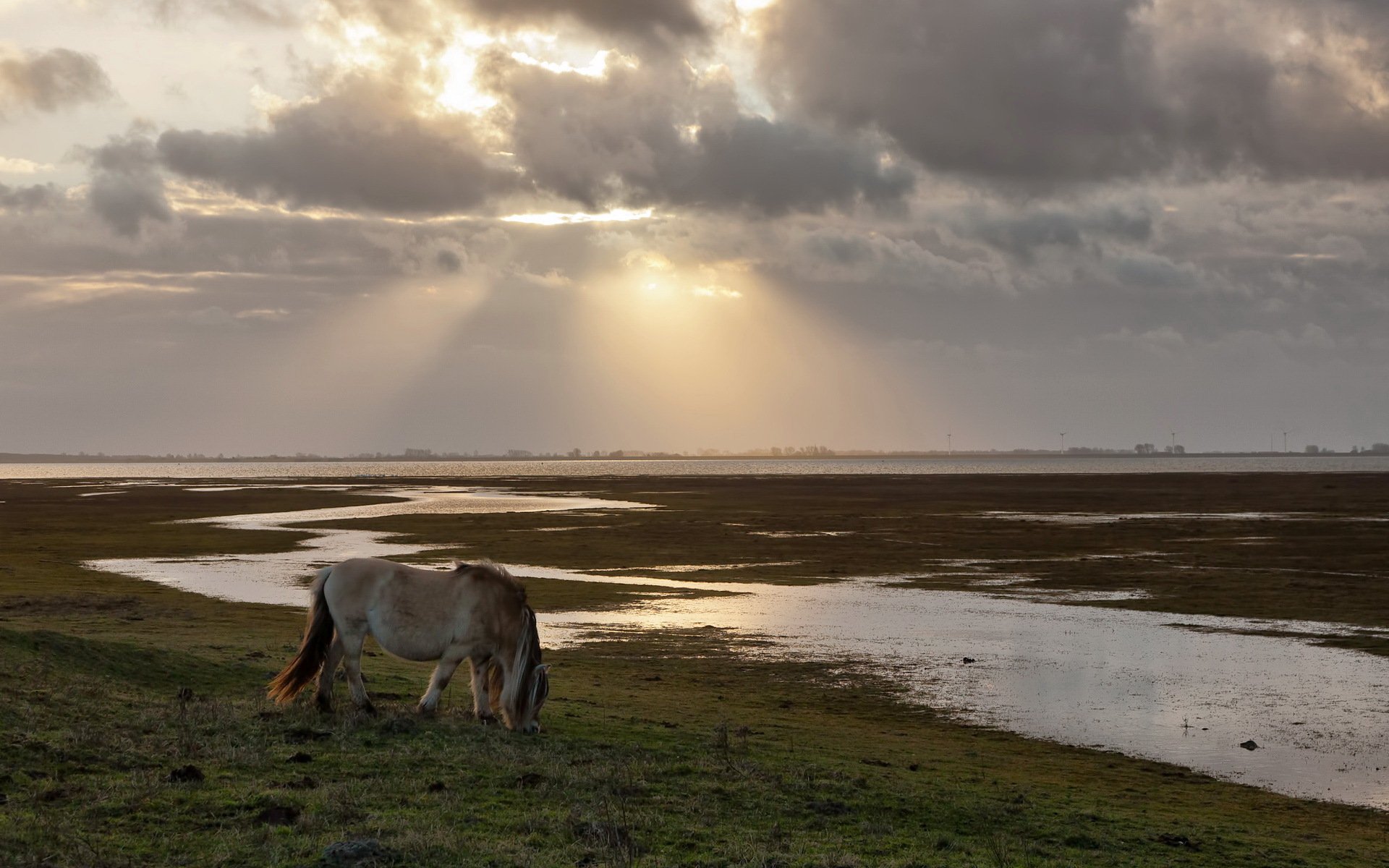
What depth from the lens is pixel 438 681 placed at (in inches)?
517

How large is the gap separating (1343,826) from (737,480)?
128 metres

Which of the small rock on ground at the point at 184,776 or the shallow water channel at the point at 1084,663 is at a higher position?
the small rock on ground at the point at 184,776

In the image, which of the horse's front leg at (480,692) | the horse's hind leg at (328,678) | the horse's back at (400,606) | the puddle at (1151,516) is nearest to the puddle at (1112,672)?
the horse's front leg at (480,692)

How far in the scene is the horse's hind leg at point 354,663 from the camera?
41.6ft

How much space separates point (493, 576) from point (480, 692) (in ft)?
4.61

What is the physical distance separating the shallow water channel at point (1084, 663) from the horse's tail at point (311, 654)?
32.5 ft

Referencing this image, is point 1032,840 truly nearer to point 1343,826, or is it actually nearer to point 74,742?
point 1343,826

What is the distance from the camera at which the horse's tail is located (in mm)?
12914

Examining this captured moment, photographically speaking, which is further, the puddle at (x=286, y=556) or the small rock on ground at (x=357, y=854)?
the puddle at (x=286, y=556)

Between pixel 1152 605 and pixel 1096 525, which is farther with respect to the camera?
pixel 1096 525

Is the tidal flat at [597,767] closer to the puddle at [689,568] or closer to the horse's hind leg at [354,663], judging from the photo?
the horse's hind leg at [354,663]

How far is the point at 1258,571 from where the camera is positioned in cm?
3647

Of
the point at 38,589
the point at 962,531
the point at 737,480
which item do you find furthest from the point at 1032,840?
the point at 737,480

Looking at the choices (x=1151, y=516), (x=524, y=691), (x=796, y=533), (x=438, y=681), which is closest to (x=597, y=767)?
(x=524, y=691)
